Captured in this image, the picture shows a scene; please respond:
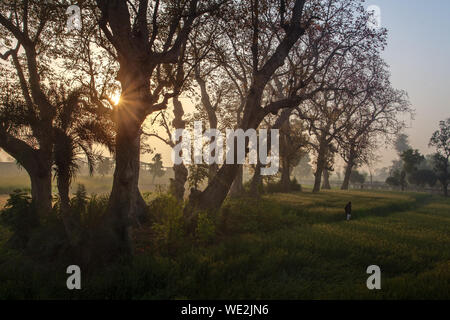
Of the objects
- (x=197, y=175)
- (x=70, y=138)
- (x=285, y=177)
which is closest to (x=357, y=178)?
(x=285, y=177)

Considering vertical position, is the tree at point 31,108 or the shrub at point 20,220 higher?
the tree at point 31,108

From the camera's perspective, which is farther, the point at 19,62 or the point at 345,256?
the point at 19,62

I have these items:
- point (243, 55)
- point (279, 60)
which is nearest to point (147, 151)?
point (243, 55)

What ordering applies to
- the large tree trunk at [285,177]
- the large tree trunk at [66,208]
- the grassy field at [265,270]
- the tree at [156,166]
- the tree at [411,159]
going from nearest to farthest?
the grassy field at [265,270] → the large tree trunk at [66,208] → the large tree trunk at [285,177] → the tree at [411,159] → the tree at [156,166]

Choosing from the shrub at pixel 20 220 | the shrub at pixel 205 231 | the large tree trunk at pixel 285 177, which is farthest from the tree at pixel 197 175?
the large tree trunk at pixel 285 177

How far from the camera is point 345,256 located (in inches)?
335

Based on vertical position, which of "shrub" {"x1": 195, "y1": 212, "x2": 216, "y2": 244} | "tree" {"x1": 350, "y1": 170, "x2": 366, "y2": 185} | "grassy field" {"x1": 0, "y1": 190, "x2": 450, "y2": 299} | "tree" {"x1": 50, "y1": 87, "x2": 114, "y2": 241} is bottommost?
"grassy field" {"x1": 0, "y1": 190, "x2": 450, "y2": 299}

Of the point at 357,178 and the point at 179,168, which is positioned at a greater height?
the point at 179,168

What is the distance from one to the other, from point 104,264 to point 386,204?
20982 millimetres

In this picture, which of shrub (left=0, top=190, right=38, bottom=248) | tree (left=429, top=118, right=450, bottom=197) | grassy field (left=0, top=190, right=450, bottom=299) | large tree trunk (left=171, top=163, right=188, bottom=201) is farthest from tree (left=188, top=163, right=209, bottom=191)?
tree (left=429, top=118, right=450, bottom=197)

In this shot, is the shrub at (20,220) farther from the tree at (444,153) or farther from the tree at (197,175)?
the tree at (444,153)

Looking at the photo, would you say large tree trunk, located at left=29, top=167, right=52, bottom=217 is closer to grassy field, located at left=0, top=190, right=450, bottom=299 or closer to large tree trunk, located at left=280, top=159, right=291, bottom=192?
grassy field, located at left=0, top=190, right=450, bottom=299

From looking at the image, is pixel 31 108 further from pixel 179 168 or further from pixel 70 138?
pixel 179 168
